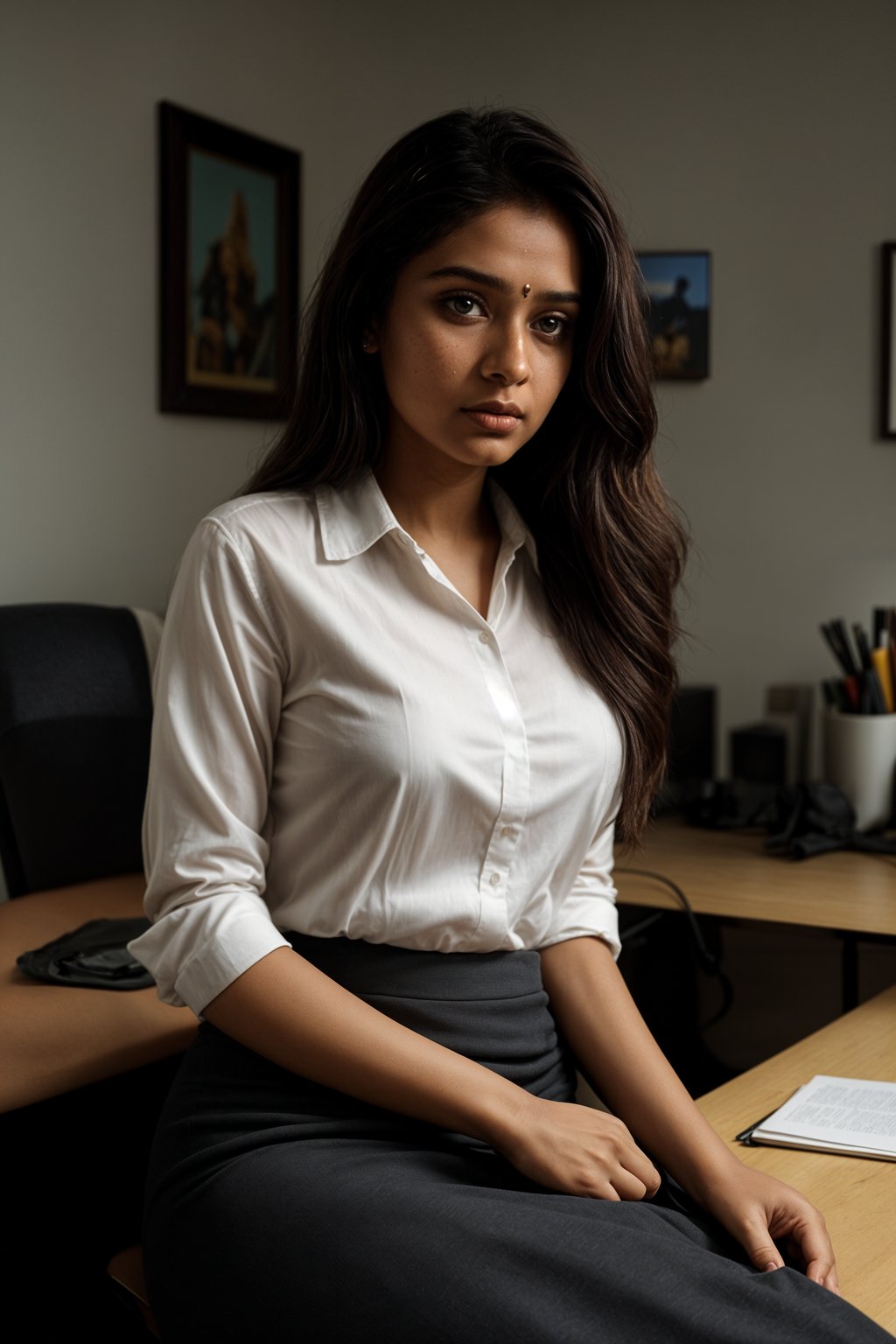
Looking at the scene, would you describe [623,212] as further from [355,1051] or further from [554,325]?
[355,1051]

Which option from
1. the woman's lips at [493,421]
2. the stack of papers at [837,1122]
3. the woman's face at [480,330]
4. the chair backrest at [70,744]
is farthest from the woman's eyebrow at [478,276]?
the chair backrest at [70,744]

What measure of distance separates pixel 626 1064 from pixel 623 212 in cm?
206

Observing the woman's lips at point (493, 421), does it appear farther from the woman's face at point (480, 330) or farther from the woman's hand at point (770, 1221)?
the woman's hand at point (770, 1221)

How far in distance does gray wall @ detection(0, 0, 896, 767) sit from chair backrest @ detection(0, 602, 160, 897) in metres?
0.27

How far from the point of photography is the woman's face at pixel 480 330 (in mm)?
1221

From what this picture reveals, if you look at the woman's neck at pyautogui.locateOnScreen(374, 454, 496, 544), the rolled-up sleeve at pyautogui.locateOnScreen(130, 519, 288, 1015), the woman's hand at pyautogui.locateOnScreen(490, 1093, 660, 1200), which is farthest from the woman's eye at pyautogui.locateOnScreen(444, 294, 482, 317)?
the woman's hand at pyautogui.locateOnScreen(490, 1093, 660, 1200)

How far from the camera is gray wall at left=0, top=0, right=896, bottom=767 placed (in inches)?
98.8

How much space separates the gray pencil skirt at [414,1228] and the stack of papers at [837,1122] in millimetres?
167

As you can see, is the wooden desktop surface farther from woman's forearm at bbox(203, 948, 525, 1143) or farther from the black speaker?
woman's forearm at bbox(203, 948, 525, 1143)

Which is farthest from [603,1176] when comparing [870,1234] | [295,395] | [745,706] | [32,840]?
[745,706]

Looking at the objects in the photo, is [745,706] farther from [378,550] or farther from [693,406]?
[378,550]

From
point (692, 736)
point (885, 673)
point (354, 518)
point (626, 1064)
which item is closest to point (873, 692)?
point (885, 673)

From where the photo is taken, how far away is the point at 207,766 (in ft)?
3.80

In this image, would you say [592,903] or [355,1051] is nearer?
[355,1051]
